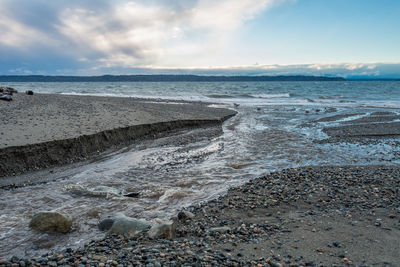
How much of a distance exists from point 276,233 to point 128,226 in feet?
8.31

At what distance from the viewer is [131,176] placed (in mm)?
8086

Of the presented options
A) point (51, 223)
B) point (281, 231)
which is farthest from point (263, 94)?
point (51, 223)

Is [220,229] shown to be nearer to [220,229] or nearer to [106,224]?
[220,229]

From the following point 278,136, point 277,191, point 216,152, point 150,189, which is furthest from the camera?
point 278,136

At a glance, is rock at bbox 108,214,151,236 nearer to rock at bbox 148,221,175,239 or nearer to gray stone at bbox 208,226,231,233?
rock at bbox 148,221,175,239

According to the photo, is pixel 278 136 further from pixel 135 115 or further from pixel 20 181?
pixel 20 181

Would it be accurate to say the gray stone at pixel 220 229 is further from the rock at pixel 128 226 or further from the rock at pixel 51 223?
the rock at pixel 51 223

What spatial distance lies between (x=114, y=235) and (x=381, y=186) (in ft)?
20.3

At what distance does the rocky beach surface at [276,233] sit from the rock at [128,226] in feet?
0.38

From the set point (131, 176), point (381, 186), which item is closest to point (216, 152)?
point (131, 176)

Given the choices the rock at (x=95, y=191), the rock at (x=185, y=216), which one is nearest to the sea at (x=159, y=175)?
the rock at (x=95, y=191)

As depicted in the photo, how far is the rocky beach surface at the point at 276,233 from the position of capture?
346 centimetres

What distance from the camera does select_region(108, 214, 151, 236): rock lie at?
4.54m

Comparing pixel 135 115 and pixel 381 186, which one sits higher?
pixel 135 115
